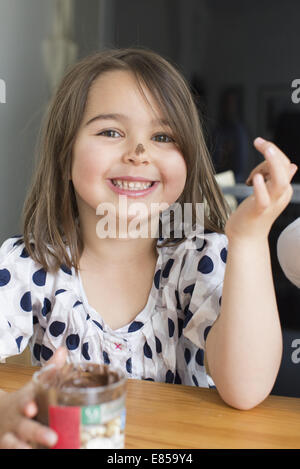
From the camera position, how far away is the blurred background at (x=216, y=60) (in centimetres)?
251

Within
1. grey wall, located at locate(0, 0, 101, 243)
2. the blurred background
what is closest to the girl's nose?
grey wall, located at locate(0, 0, 101, 243)

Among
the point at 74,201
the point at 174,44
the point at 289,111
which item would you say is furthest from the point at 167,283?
the point at 174,44

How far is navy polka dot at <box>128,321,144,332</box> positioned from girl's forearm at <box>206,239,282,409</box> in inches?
9.3

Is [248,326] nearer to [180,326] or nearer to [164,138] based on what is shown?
[180,326]

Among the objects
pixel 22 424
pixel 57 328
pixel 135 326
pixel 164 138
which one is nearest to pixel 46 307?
pixel 57 328

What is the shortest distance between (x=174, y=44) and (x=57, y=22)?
63cm

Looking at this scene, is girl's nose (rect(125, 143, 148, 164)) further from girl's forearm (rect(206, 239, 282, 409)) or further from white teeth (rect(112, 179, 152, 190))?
girl's forearm (rect(206, 239, 282, 409))

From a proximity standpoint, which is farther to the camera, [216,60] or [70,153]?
[216,60]

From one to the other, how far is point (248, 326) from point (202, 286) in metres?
0.18

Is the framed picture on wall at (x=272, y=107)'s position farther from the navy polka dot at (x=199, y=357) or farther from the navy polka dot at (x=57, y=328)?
the navy polka dot at (x=57, y=328)

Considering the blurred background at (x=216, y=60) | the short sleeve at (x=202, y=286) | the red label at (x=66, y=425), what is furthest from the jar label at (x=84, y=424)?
the blurred background at (x=216, y=60)

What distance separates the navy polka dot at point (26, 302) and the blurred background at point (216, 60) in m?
1.47

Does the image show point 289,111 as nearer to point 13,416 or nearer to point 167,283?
point 167,283

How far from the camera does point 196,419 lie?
0.61m
